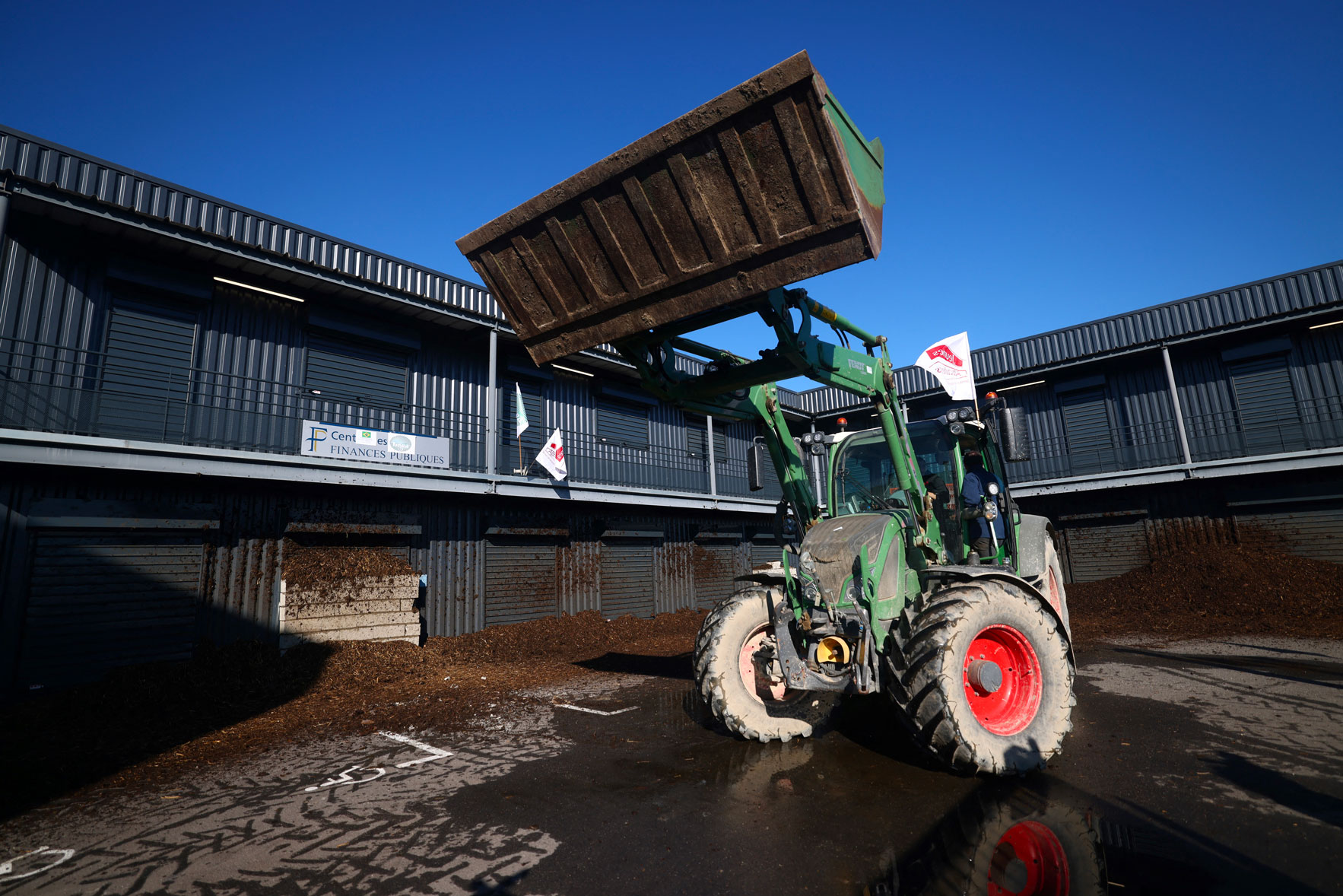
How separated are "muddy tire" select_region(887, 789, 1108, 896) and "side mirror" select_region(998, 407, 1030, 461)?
276 centimetres

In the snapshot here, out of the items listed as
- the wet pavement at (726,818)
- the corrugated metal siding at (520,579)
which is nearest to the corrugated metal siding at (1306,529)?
the wet pavement at (726,818)

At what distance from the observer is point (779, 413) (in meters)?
6.55

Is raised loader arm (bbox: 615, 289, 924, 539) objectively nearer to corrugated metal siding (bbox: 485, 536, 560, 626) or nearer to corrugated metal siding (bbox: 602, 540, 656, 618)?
corrugated metal siding (bbox: 485, 536, 560, 626)

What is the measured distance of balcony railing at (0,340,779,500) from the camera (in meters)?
9.12

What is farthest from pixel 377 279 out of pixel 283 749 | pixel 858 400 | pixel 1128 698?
pixel 858 400

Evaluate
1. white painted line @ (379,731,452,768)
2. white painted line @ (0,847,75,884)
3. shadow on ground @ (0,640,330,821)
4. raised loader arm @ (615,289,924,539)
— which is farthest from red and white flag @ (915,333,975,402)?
white painted line @ (0,847,75,884)

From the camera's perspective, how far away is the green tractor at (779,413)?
13.7ft

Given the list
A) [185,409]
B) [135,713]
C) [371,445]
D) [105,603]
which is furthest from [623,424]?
[135,713]

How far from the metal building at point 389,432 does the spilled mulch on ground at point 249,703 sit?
2.89 ft

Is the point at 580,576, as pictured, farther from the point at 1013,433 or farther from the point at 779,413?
the point at 1013,433

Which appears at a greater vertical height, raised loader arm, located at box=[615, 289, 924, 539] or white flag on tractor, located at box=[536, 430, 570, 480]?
white flag on tractor, located at box=[536, 430, 570, 480]

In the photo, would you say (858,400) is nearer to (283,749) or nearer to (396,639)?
(396,639)

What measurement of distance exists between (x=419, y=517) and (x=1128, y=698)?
38.6ft

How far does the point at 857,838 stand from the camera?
12.1ft
